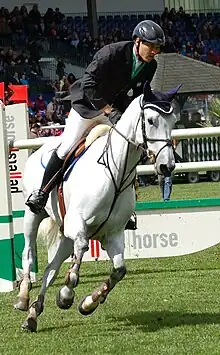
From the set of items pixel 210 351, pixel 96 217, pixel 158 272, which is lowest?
pixel 158 272

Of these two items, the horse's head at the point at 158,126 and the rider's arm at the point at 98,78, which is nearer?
the horse's head at the point at 158,126

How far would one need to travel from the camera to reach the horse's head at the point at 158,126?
6.68 meters

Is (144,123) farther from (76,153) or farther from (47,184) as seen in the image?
(47,184)

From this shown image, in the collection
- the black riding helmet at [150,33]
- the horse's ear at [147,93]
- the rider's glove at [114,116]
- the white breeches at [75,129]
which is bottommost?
the white breeches at [75,129]

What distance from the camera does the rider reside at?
7.40 metres

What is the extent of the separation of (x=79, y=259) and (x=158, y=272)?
12.1 feet

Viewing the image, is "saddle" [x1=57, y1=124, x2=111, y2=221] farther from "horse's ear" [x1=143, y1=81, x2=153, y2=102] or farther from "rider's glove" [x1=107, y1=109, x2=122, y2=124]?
"horse's ear" [x1=143, y1=81, x2=153, y2=102]

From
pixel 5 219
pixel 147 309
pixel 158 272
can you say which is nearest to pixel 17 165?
pixel 5 219

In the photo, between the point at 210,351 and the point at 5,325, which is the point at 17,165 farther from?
the point at 210,351

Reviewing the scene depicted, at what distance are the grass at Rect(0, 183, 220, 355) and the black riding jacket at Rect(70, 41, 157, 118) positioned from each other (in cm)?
170

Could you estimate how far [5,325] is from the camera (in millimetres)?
7699

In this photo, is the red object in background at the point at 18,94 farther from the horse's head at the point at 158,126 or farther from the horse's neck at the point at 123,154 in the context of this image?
the horse's head at the point at 158,126

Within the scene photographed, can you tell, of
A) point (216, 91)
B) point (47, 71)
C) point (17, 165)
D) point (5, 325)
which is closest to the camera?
point (5, 325)

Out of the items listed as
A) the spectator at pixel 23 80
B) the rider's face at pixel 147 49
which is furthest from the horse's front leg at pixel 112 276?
the spectator at pixel 23 80
